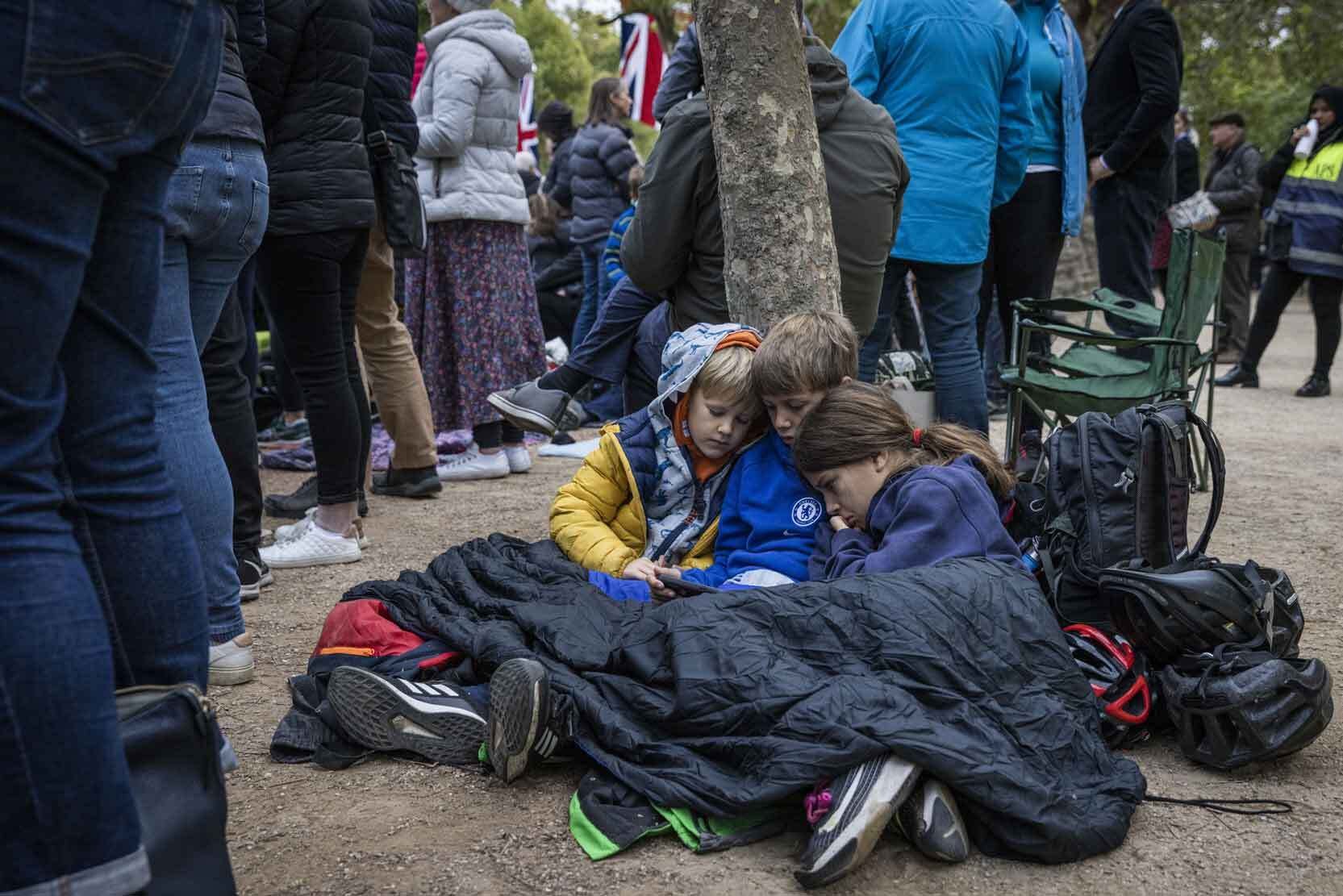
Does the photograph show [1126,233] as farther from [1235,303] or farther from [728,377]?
[1235,303]

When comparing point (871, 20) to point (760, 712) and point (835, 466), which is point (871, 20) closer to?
point (835, 466)

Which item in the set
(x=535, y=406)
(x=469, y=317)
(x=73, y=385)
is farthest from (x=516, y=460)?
(x=73, y=385)

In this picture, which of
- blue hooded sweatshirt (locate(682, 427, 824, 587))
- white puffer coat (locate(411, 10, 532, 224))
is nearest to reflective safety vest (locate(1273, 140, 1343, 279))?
white puffer coat (locate(411, 10, 532, 224))

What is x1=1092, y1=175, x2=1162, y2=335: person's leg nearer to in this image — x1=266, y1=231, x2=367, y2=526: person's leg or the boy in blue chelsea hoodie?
the boy in blue chelsea hoodie

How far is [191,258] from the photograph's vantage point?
2.86m

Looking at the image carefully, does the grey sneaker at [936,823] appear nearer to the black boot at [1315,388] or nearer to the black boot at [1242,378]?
the black boot at [1315,388]

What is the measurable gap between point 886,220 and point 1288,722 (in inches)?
78.9

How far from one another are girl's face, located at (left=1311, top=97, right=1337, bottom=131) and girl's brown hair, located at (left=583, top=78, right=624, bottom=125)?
504 cm

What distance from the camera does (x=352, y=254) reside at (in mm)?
4355

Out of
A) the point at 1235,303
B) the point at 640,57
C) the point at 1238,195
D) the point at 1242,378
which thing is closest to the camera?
the point at 1242,378

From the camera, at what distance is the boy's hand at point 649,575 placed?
9.78 ft

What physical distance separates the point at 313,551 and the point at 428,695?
6.07 ft

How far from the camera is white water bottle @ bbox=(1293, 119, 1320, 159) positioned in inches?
353

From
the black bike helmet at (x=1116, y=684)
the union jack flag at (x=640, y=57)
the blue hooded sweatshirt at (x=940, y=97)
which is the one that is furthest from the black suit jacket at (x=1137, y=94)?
the union jack flag at (x=640, y=57)
